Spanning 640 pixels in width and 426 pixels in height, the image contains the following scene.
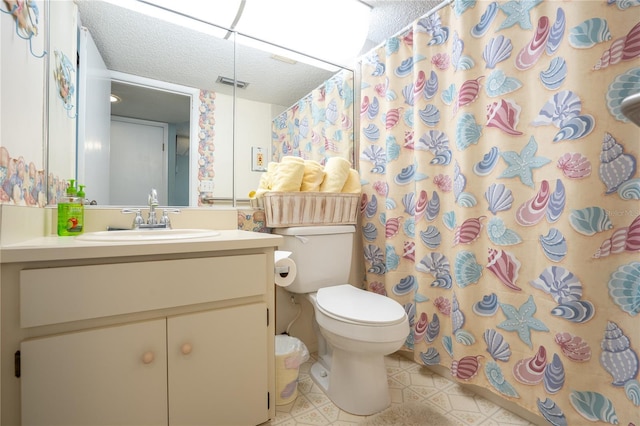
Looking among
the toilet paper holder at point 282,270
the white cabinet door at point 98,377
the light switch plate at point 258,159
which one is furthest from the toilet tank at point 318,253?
the white cabinet door at point 98,377

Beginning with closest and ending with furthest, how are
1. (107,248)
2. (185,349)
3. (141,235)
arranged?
(107,248)
(185,349)
(141,235)

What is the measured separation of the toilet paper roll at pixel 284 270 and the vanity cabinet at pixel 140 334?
15cm

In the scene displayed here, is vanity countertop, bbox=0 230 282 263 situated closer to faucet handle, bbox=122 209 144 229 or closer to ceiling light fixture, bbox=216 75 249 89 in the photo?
faucet handle, bbox=122 209 144 229

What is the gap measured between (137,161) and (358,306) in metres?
1.22

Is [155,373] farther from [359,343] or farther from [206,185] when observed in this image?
[206,185]

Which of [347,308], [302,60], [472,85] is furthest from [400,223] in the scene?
[302,60]

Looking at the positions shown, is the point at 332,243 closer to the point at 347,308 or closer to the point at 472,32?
the point at 347,308

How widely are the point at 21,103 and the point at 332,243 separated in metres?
1.32

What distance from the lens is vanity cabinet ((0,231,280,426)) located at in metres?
0.69

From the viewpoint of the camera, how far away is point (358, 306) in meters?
1.26

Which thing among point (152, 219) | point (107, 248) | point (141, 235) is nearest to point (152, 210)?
point (152, 219)

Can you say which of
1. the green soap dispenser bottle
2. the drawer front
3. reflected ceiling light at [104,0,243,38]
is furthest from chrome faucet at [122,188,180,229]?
reflected ceiling light at [104,0,243,38]

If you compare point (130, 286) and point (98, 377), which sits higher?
point (130, 286)

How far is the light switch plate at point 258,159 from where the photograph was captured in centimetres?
163
